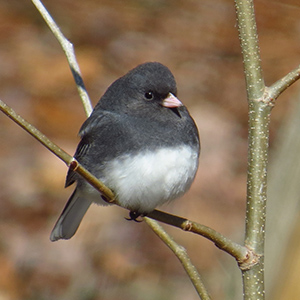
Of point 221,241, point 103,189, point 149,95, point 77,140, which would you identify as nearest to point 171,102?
point 149,95

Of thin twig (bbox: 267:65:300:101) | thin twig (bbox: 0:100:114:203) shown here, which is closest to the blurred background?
thin twig (bbox: 267:65:300:101)

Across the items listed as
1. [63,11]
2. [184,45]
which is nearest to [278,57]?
[184,45]

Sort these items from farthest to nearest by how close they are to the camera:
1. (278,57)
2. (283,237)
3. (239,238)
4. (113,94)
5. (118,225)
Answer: (278,57), (118,225), (239,238), (283,237), (113,94)

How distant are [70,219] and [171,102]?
0.58m

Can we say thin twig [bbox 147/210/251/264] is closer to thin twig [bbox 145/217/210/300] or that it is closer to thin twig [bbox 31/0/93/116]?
thin twig [bbox 145/217/210/300]

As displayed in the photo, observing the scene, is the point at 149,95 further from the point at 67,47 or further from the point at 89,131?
the point at 67,47

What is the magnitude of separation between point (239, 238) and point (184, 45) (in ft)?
7.26

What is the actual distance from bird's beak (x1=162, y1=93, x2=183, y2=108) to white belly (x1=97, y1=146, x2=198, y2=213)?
0.45 ft

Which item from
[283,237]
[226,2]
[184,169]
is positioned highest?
[226,2]

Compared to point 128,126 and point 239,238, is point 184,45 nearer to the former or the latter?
point 239,238

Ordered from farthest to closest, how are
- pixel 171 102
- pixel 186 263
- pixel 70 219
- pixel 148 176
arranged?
pixel 70 219 < pixel 171 102 < pixel 148 176 < pixel 186 263

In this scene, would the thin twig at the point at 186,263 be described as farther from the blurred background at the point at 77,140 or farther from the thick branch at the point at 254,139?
the blurred background at the point at 77,140

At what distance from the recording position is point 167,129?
1.98 meters

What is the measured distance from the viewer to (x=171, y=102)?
2029 mm
